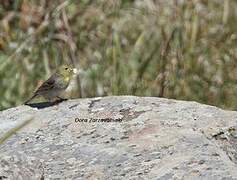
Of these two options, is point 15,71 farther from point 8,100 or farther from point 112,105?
point 112,105

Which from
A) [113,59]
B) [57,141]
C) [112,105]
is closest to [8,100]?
[113,59]

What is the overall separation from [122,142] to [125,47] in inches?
96.4

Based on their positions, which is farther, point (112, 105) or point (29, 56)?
point (29, 56)

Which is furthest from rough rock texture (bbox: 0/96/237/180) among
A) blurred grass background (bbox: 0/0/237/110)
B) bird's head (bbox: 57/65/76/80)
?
blurred grass background (bbox: 0/0/237/110)

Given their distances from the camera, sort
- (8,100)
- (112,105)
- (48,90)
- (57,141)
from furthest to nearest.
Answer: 1. (8,100)
2. (48,90)
3. (112,105)
4. (57,141)

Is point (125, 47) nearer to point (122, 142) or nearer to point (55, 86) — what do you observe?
point (55, 86)

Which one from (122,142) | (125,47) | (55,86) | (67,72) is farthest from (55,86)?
(122,142)

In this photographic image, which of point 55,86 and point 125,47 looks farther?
point 125,47

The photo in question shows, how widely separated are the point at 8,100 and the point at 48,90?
1.02 m

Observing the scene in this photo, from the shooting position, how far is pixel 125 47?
18.5 ft

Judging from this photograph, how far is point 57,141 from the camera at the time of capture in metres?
3.30

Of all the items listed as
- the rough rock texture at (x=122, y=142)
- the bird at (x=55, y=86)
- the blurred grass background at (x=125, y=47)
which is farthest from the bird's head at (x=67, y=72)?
the rough rock texture at (x=122, y=142)

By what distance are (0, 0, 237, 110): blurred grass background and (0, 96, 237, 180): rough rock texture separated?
5.67 ft

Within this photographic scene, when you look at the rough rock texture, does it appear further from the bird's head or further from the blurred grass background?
the blurred grass background
